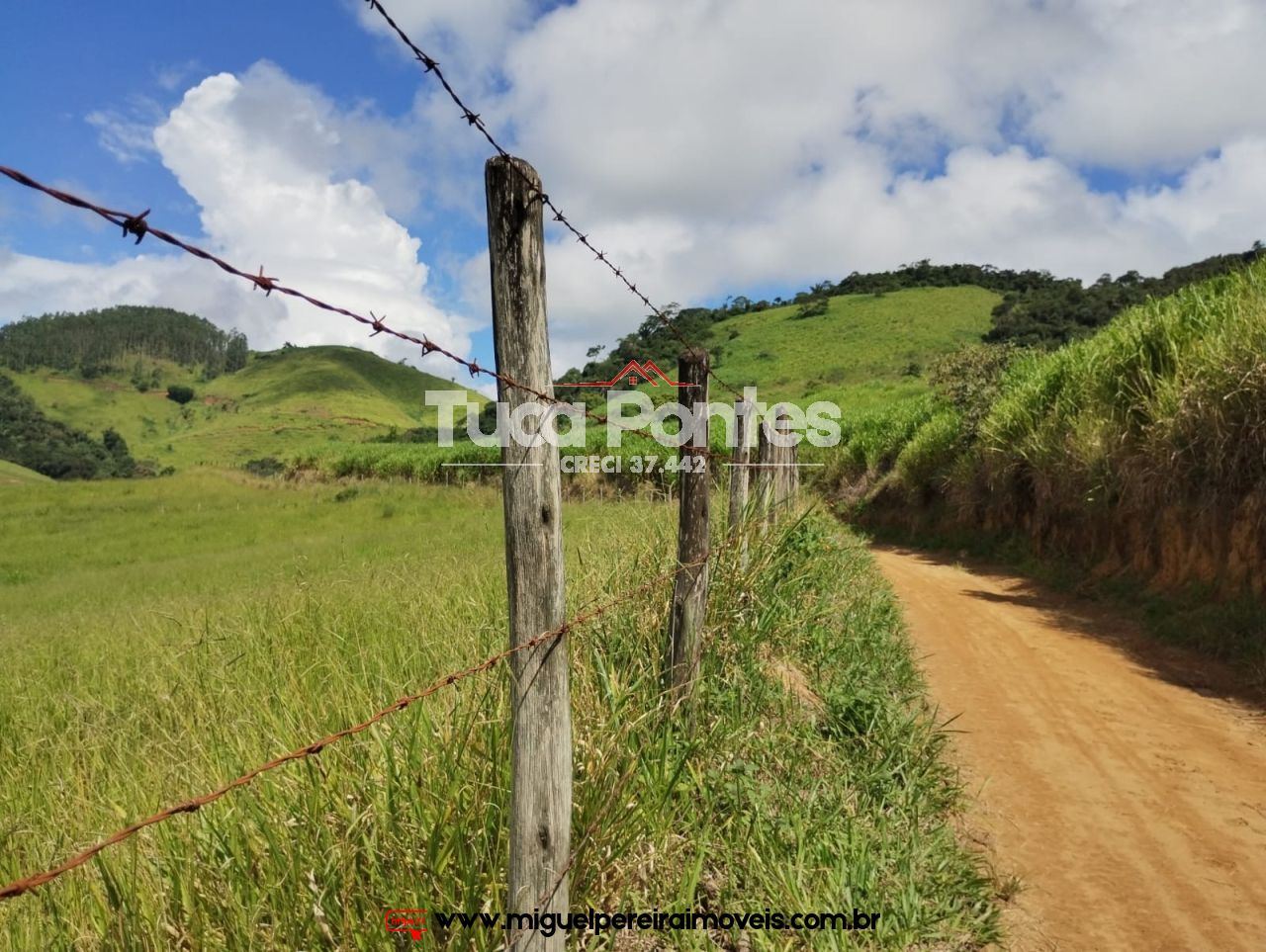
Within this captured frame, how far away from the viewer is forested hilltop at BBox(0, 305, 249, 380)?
16988 cm

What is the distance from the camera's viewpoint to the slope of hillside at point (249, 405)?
114500 millimetres

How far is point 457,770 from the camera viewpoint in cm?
241

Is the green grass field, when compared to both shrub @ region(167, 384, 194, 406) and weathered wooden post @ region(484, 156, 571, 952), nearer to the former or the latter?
weathered wooden post @ region(484, 156, 571, 952)

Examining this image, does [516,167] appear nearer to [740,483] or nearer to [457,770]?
[457,770]

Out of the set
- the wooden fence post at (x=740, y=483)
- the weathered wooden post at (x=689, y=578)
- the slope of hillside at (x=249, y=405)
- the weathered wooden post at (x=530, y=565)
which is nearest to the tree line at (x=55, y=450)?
the slope of hillside at (x=249, y=405)

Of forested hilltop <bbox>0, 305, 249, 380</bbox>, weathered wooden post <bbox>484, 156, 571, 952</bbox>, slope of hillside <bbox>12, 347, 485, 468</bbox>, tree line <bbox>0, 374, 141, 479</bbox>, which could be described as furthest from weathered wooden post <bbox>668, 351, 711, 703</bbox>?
forested hilltop <bbox>0, 305, 249, 380</bbox>

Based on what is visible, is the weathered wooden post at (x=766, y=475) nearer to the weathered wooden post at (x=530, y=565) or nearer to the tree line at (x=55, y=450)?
the weathered wooden post at (x=530, y=565)

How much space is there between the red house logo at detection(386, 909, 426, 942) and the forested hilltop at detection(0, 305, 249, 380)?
199122 mm

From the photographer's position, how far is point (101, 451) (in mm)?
96000

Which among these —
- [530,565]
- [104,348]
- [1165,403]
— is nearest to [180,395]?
[104,348]

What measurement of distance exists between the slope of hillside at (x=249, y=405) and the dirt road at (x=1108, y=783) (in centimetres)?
10370

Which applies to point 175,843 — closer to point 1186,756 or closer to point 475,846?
point 475,846

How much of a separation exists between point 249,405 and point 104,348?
203 ft

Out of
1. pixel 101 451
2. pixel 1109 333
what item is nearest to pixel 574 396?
pixel 1109 333
